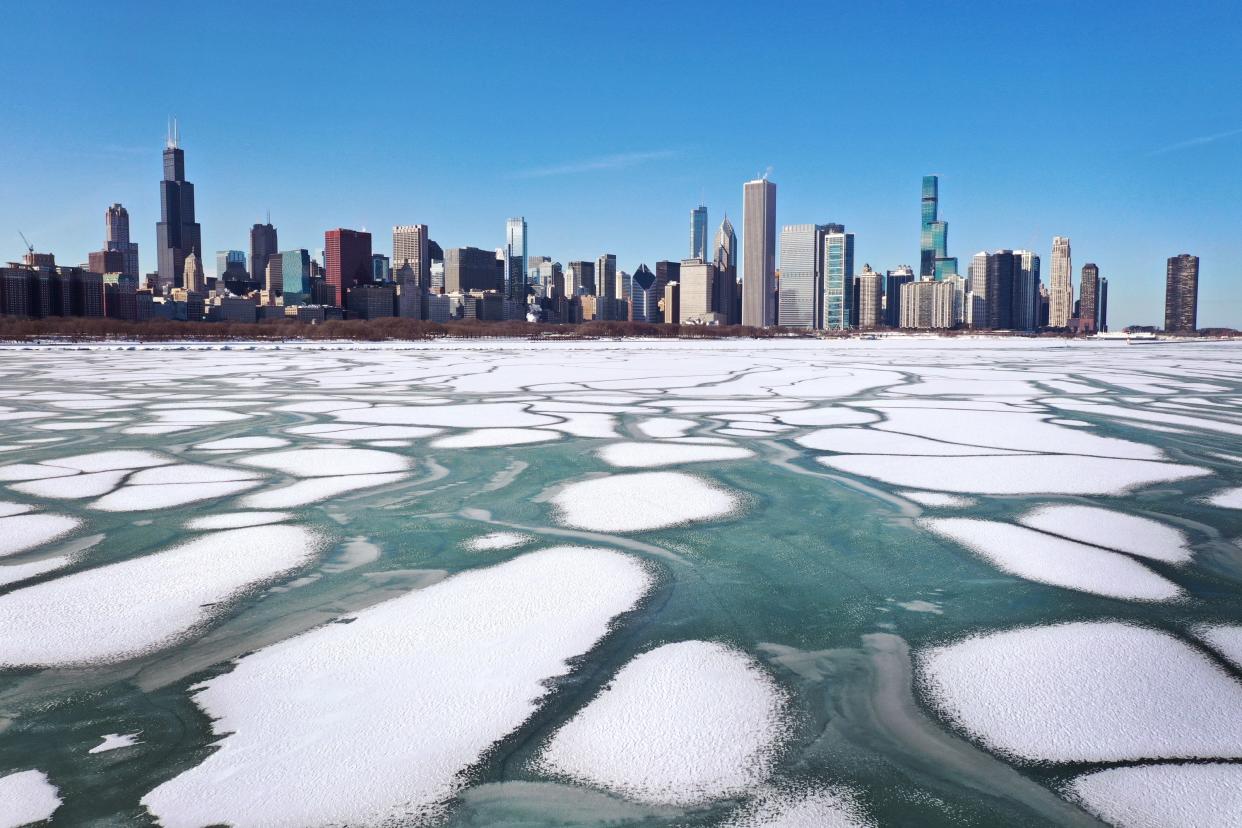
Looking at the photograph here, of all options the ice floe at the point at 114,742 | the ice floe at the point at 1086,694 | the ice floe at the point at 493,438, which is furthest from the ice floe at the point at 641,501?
the ice floe at the point at 114,742

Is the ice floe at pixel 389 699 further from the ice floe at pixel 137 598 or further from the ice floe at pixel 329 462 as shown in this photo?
the ice floe at pixel 329 462

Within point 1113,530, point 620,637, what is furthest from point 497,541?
point 1113,530

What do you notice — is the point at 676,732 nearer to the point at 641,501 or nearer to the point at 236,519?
the point at 641,501

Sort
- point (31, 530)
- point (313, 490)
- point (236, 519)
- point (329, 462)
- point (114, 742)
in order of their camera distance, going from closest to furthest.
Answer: point (114, 742)
point (31, 530)
point (236, 519)
point (313, 490)
point (329, 462)

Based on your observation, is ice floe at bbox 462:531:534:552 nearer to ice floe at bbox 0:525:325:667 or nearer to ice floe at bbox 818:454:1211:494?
ice floe at bbox 0:525:325:667

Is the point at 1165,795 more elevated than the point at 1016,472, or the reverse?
the point at 1016,472

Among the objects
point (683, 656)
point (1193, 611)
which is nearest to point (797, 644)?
point (683, 656)

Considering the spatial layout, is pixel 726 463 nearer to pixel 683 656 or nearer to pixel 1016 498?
pixel 1016 498
